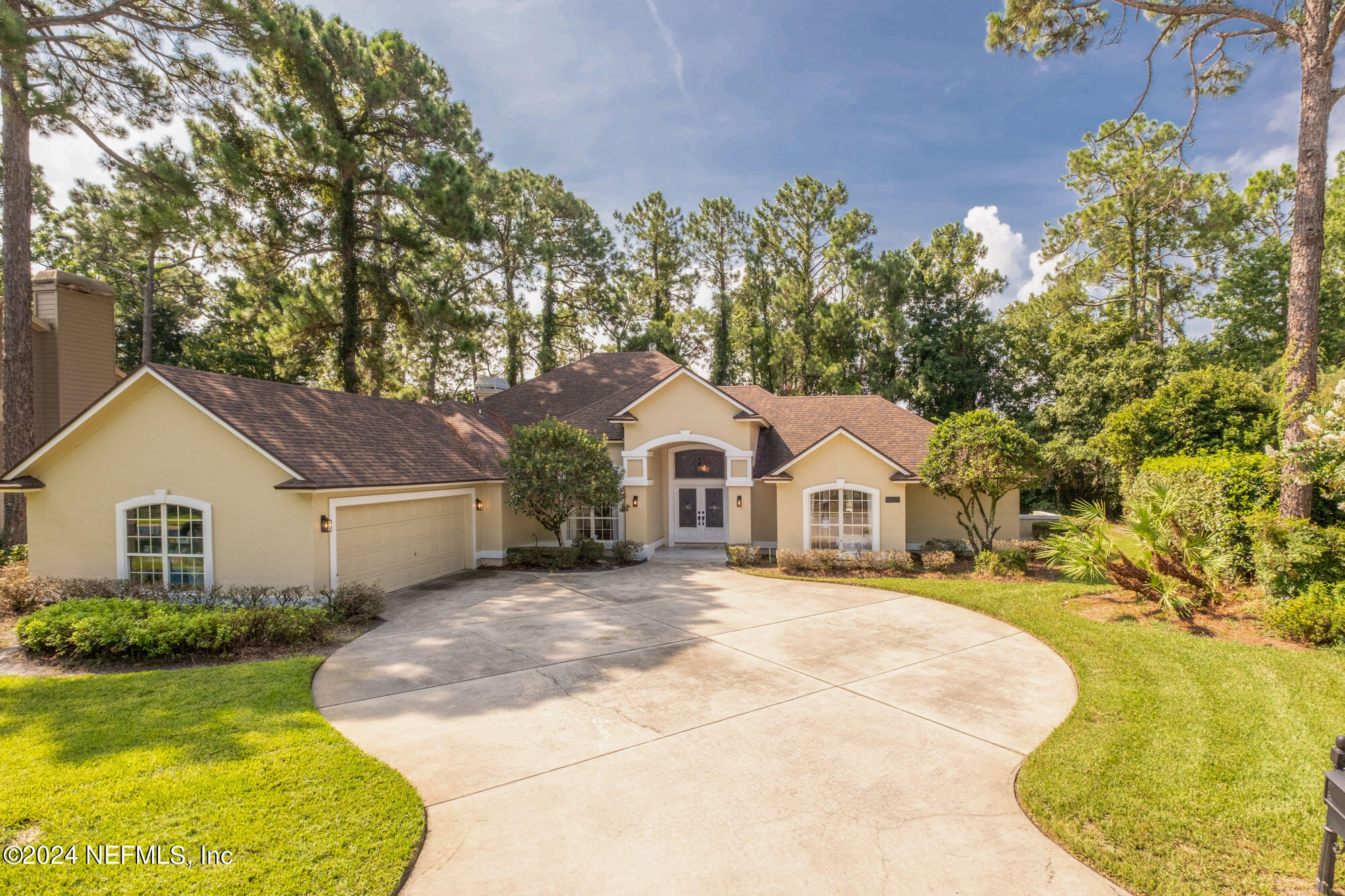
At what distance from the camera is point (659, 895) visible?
13.1ft

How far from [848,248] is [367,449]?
91.3 ft

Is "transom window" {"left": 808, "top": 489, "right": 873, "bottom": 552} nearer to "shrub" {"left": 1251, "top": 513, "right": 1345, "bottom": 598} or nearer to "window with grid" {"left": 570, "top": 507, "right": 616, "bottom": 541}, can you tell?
"window with grid" {"left": 570, "top": 507, "right": 616, "bottom": 541}

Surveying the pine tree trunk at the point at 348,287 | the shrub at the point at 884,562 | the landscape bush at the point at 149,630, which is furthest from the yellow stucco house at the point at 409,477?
the pine tree trunk at the point at 348,287

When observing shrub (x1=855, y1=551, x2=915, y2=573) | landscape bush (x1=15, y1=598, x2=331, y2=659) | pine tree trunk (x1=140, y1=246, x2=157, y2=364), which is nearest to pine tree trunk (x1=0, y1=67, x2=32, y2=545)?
landscape bush (x1=15, y1=598, x2=331, y2=659)

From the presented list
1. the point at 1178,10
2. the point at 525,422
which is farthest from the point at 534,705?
the point at 1178,10

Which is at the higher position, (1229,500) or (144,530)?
(1229,500)

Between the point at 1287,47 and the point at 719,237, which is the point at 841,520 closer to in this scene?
the point at 1287,47

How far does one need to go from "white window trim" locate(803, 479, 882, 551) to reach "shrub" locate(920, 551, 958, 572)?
3.92 ft

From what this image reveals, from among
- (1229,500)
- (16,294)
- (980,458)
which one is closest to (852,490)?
(980,458)

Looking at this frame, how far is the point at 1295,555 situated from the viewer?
988 cm

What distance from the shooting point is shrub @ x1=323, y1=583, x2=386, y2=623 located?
11.2 meters

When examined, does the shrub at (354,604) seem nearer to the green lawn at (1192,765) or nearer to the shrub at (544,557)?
the shrub at (544,557)

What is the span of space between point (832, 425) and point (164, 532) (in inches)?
724

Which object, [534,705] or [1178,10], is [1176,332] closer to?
[1178,10]
